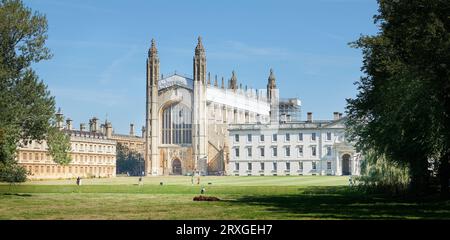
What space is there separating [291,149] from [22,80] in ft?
248

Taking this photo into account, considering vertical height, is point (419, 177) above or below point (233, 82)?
below

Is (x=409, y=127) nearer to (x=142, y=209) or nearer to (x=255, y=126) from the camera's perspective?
(x=142, y=209)

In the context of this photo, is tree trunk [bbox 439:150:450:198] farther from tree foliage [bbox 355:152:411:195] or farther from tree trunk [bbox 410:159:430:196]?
tree foliage [bbox 355:152:411:195]

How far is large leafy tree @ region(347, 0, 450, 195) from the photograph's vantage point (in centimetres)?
2878

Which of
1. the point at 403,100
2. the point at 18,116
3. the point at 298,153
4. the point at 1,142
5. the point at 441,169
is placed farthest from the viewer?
the point at 298,153

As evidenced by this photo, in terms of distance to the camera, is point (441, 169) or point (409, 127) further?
point (441, 169)

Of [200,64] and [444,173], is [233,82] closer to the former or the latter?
[200,64]

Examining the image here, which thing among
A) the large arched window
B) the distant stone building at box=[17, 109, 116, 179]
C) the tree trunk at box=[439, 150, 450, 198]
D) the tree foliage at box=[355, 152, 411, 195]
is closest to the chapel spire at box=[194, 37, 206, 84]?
the large arched window

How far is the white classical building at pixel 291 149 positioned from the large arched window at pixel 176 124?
12895mm

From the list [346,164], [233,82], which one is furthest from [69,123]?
[346,164]

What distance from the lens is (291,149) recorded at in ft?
368
